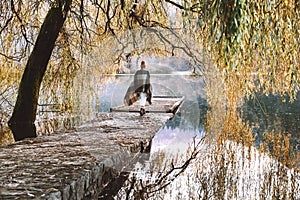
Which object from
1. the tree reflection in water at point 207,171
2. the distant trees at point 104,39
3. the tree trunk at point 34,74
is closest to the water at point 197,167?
the tree reflection in water at point 207,171

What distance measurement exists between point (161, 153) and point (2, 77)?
5.79 ft

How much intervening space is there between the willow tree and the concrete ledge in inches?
42.6

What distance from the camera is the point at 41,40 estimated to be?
3.36 m

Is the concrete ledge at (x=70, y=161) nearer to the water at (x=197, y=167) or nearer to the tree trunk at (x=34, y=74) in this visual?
the water at (x=197, y=167)

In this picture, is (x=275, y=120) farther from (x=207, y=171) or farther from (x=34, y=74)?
(x=34, y=74)

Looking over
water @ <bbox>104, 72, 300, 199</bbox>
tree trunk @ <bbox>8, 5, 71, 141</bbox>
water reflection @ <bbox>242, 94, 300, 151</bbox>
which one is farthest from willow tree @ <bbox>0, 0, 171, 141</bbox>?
water reflection @ <bbox>242, 94, 300, 151</bbox>

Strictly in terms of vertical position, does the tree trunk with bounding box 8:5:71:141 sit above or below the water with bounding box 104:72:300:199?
above

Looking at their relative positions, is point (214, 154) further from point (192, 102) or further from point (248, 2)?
point (248, 2)

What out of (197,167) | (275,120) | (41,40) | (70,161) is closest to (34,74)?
(41,40)

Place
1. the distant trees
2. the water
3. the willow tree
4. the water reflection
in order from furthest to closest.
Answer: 1. the water reflection
2. the willow tree
3. the water
4. the distant trees

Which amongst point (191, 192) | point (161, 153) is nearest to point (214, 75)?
point (161, 153)

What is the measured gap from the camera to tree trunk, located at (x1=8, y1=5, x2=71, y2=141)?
336cm

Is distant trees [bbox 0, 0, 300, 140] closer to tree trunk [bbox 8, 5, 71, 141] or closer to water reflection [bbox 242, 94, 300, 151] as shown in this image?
tree trunk [bbox 8, 5, 71, 141]

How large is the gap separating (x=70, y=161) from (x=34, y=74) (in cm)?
209
